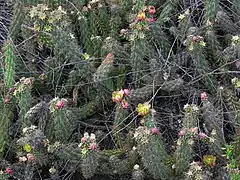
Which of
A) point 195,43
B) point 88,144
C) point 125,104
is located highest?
point 195,43

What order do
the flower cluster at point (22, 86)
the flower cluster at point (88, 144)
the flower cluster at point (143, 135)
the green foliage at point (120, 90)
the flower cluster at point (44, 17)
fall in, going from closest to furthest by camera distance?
the flower cluster at point (143, 135) → the flower cluster at point (88, 144) → the green foliage at point (120, 90) → the flower cluster at point (22, 86) → the flower cluster at point (44, 17)

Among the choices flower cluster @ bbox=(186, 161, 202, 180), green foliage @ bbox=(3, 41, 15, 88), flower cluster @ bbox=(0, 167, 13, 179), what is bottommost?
flower cluster @ bbox=(0, 167, 13, 179)

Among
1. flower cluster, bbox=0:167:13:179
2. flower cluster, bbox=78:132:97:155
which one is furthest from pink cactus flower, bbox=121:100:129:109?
flower cluster, bbox=0:167:13:179

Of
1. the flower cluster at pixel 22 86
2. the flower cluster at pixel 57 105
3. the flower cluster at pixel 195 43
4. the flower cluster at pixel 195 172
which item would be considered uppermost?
the flower cluster at pixel 195 43

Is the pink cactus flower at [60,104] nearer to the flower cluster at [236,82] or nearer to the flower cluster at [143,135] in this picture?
the flower cluster at [143,135]

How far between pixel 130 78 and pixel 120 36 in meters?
0.38

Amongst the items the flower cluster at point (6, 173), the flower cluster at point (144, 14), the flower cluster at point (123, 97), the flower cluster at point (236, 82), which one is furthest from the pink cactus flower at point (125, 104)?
the flower cluster at point (6, 173)

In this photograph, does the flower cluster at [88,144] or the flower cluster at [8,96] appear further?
the flower cluster at [8,96]

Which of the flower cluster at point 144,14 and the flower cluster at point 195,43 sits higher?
the flower cluster at point 144,14

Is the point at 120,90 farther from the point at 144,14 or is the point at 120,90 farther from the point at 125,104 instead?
the point at 144,14

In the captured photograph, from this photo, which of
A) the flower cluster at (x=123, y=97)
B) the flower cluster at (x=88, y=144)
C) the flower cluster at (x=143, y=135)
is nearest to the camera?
the flower cluster at (x=143, y=135)

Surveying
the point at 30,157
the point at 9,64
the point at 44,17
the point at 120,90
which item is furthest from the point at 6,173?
the point at 44,17

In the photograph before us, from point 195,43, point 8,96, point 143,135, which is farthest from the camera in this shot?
point 8,96

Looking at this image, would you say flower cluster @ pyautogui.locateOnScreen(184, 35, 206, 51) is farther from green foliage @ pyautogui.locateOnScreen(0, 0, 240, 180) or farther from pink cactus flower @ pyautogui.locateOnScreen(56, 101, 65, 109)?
pink cactus flower @ pyautogui.locateOnScreen(56, 101, 65, 109)
